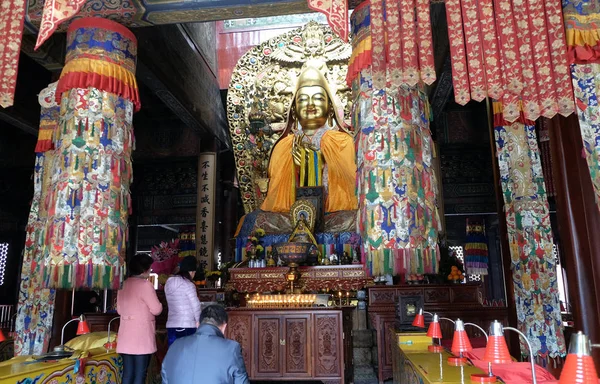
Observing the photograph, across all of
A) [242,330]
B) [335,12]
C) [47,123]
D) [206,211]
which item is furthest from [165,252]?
[335,12]

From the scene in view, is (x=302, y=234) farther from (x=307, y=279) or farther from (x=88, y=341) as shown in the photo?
(x=88, y=341)

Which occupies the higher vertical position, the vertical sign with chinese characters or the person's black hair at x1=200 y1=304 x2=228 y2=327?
the vertical sign with chinese characters

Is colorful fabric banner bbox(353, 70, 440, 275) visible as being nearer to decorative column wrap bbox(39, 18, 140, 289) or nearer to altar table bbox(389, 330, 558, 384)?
altar table bbox(389, 330, 558, 384)

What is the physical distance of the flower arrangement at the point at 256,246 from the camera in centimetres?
685

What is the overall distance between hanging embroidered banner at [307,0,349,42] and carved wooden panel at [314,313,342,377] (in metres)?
2.55

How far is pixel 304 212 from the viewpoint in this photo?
7391 mm

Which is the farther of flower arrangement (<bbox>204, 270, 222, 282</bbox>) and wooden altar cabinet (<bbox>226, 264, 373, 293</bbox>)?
flower arrangement (<bbox>204, 270, 222, 282</bbox>)

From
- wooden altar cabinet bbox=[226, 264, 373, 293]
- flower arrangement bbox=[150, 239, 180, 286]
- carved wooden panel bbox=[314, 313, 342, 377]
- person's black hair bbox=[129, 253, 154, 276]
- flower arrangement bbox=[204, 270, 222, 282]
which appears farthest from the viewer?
flower arrangement bbox=[150, 239, 180, 286]

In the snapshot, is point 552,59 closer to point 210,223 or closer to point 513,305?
point 513,305

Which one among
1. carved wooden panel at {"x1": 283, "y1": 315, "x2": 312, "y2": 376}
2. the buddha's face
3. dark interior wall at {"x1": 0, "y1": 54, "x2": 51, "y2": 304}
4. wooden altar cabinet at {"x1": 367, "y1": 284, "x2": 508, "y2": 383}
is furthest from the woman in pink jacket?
dark interior wall at {"x1": 0, "y1": 54, "x2": 51, "y2": 304}

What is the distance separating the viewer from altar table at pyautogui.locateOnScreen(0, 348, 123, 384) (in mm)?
2469

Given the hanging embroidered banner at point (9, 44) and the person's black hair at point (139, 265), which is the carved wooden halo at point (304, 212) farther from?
the hanging embroidered banner at point (9, 44)

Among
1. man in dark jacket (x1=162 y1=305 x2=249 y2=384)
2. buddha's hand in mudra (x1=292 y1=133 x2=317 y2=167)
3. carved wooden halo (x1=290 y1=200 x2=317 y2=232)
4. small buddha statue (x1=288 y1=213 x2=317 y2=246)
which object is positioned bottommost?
man in dark jacket (x1=162 y1=305 x2=249 y2=384)

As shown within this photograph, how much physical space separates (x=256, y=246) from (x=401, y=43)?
4.12 metres
